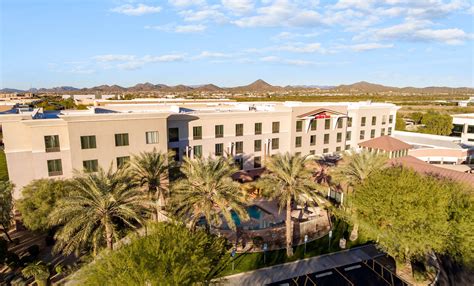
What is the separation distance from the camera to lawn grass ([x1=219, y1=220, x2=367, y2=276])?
25828mm

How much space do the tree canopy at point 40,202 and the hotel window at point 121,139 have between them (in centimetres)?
898

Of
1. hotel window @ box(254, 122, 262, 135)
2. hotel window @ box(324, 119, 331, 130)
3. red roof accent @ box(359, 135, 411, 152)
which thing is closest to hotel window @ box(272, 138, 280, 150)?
hotel window @ box(254, 122, 262, 135)

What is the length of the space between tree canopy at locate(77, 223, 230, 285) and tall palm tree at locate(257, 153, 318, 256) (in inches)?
415

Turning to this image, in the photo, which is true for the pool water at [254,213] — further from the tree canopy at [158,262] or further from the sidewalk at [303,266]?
the tree canopy at [158,262]

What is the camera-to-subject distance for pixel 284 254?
27.9 metres

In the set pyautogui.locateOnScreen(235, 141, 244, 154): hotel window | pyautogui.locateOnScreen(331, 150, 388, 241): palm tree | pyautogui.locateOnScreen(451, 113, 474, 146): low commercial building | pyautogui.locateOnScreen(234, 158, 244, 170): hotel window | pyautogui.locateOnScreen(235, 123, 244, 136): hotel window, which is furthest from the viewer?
pyautogui.locateOnScreen(451, 113, 474, 146): low commercial building

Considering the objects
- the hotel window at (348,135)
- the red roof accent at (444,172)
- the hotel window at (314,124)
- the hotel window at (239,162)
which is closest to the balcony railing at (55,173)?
the hotel window at (239,162)

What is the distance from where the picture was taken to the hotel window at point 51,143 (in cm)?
3478

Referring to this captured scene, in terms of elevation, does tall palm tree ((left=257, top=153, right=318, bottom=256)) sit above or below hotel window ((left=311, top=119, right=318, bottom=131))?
below

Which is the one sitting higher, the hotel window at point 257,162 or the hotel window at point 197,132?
the hotel window at point 197,132

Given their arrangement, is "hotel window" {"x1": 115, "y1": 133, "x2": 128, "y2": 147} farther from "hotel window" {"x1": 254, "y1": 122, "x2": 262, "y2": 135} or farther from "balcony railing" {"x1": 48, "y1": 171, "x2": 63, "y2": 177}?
"hotel window" {"x1": 254, "y1": 122, "x2": 262, "y2": 135}

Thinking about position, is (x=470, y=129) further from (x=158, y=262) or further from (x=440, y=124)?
(x=158, y=262)

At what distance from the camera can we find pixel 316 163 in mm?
45031

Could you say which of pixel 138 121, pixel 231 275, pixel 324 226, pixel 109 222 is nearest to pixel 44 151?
pixel 138 121
